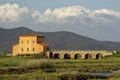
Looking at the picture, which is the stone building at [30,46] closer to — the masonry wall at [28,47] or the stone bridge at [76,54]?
the masonry wall at [28,47]

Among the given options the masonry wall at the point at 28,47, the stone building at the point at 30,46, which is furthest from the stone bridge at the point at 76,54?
the masonry wall at the point at 28,47

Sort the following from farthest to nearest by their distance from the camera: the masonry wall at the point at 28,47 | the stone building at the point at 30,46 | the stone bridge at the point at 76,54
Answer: the masonry wall at the point at 28,47, the stone building at the point at 30,46, the stone bridge at the point at 76,54

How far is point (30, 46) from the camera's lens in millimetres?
122562

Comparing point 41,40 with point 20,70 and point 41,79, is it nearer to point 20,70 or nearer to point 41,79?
point 20,70

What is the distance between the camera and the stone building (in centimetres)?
12081

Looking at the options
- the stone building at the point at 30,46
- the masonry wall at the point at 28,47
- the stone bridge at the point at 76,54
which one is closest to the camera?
the stone bridge at the point at 76,54

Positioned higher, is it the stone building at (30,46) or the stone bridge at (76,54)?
the stone building at (30,46)

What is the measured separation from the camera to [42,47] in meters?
120

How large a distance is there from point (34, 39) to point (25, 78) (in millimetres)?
80550

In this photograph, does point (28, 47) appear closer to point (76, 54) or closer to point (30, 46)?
point (30, 46)

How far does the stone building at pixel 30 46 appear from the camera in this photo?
121 metres

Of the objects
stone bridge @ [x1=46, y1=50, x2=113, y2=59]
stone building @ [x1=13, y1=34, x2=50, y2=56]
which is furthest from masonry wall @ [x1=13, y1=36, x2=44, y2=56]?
stone bridge @ [x1=46, y1=50, x2=113, y2=59]

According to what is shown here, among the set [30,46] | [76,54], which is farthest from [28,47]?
[76,54]

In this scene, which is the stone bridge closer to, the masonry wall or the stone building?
the stone building
